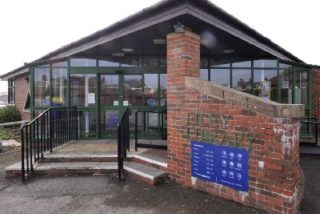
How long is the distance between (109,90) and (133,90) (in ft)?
2.39

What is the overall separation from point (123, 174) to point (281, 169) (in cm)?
289

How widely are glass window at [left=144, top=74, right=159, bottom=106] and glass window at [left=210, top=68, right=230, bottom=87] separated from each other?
1.91m

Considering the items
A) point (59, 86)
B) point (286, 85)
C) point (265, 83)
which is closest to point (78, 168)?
point (59, 86)

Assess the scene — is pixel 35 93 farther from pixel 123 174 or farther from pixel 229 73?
pixel 229 73

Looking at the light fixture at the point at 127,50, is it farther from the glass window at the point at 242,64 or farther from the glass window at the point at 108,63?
the glass window at the point at 242,64

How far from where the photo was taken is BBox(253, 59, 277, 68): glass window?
8344mm

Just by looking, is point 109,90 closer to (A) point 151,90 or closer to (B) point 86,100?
(B) point 86,100

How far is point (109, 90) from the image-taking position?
750 centimetres

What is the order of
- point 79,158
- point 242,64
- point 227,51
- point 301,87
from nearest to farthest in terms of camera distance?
point 79,158, point 227,51, point 242,64, point 301,87

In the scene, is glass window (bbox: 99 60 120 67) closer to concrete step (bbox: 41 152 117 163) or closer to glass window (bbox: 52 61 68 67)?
glass window (bbox: 52 61 68 67)

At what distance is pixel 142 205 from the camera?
11.9ft

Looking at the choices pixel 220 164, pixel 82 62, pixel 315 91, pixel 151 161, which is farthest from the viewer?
pixel 315 91

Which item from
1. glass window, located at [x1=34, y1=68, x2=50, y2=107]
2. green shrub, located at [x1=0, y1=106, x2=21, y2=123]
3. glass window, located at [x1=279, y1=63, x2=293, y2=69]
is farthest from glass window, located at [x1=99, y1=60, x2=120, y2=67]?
green shrub, located at [x1=0, y1=106, x2=21, y2=123]

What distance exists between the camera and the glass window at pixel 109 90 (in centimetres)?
748
